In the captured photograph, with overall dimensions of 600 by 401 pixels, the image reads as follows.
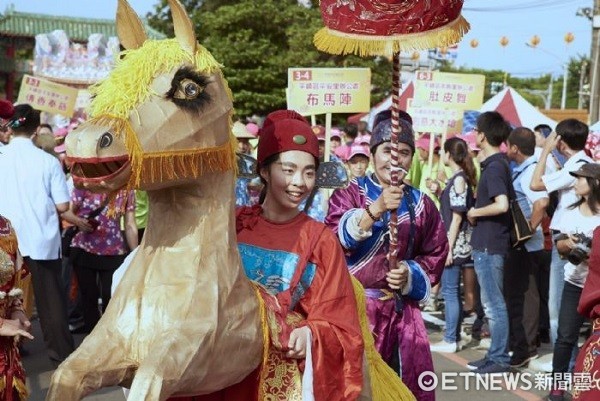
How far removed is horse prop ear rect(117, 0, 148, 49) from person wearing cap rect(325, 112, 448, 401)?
1.66 m

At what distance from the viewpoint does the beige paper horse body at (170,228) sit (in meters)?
2.87

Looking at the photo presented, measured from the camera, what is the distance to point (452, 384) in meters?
7.35

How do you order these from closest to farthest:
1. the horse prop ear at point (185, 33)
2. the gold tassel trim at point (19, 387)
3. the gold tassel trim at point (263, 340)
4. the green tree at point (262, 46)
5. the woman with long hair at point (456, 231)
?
the horse prop ear at point (185, 33)
the gold tassel trim at point (263, 340)
the gold tassel trim at point (19, 387)
the woman with long hair at point (456, 231)
the green tree at point (262, 46)

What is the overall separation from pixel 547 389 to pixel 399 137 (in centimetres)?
330

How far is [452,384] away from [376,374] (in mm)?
3648

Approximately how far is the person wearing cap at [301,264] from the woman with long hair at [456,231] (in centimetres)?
498

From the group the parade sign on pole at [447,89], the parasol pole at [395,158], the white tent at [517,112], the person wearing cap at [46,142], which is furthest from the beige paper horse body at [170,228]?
the white tent at [517,112]

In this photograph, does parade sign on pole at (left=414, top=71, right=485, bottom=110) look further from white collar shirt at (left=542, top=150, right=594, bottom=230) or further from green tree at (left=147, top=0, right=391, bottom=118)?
green tree at (left=147, top=0, right=391, bottom=118)

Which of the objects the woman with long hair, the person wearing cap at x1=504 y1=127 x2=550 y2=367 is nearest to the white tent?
the woman with long hair

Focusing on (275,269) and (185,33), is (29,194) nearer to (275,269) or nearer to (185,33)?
(275,269)

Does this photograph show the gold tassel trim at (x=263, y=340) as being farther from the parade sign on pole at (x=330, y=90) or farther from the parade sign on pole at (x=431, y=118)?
the parade sign on pole at (x=431, y=118)

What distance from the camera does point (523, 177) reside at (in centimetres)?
827

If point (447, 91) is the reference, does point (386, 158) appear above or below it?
below

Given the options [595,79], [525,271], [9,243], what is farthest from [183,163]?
[595,79]
